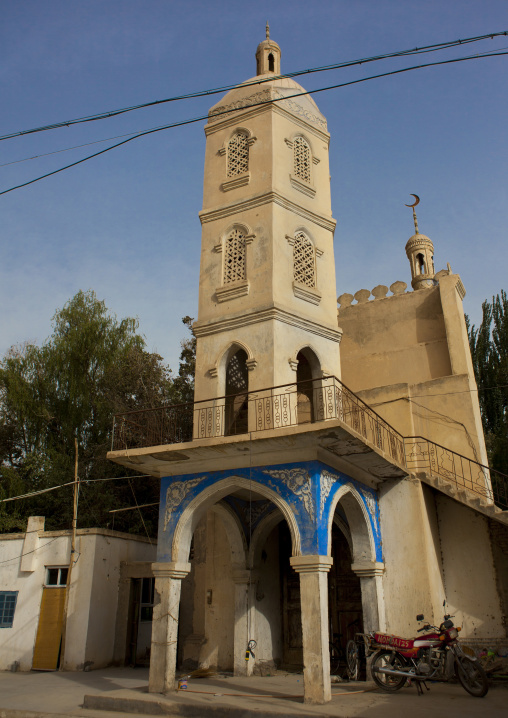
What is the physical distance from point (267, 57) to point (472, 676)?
48.0ft

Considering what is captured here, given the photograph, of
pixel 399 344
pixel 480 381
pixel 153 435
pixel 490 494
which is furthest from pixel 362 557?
pixel 480 381

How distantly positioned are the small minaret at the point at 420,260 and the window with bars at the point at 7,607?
13889 millimetres

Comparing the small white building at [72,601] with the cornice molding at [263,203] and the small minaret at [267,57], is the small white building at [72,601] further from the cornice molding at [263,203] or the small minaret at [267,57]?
the small minaret at [267,57]

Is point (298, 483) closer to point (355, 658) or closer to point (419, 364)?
point (355, 658)

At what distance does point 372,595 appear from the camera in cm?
1141

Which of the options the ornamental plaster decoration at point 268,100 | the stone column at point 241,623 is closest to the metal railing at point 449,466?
the stone column at point 241,623

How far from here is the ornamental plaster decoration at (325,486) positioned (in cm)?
993

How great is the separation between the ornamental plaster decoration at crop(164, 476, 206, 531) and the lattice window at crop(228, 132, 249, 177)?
23.5 ft

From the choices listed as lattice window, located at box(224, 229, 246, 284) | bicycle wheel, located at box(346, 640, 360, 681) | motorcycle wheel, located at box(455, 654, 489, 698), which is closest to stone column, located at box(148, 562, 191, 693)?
bicycle wheel, located at box(346, 640, 360, 681)

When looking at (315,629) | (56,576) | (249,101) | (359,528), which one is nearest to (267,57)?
(249,101)

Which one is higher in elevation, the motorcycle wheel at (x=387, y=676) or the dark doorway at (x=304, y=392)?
the dark doorway at (x=304, y=392)

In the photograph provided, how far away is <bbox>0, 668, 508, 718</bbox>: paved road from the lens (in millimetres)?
8039

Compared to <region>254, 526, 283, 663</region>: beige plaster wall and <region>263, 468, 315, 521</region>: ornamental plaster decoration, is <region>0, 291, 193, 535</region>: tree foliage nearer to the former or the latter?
<region>254, 526, 283, 663</region>: beige plaster wall

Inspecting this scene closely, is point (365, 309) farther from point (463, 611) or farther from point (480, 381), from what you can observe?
point (480, 381)
